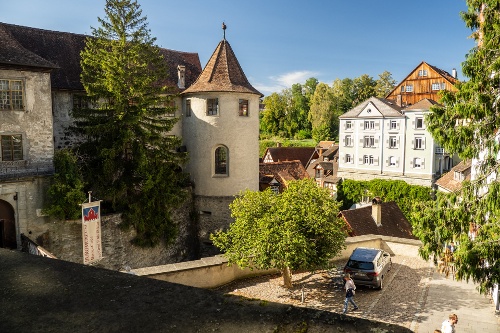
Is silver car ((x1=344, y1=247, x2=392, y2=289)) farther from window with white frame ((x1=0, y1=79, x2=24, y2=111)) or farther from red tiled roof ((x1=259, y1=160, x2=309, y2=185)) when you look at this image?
window with white frame ((x1=0, y1=79, x2=24, y2=111))

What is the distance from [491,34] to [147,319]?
37.0 ft

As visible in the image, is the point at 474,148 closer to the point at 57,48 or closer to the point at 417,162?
the point at 57,48

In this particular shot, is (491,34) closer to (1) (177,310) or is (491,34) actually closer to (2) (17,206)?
(1) (177,310)

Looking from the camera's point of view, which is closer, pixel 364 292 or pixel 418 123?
pixel 364 292

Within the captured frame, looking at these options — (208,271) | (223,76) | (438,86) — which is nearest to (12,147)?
(208,271)

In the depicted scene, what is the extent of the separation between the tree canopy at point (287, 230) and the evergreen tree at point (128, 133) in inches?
292

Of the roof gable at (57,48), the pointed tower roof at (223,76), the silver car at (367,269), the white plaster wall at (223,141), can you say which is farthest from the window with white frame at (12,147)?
the silver car at (367,269)

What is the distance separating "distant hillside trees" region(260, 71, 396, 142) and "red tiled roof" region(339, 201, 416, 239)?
54.5m

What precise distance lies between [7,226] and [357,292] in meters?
15.7

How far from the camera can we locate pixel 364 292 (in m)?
15.4

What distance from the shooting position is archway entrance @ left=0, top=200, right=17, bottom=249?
57.6ft

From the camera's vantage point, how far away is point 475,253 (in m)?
9.78

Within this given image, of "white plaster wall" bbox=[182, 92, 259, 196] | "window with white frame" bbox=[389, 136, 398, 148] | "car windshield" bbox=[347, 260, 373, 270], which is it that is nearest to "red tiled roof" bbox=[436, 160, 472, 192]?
"window with white frame" bbox=[389, 136, 398, 148]

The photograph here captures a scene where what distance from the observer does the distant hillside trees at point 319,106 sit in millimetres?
85250
